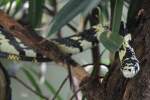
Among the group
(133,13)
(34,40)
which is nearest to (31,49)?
(34,40)

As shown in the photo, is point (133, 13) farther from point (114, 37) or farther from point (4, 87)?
point (4, 87)

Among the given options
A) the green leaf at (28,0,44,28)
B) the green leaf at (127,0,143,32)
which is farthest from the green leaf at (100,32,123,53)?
the green leaf at (28,0,44,28)

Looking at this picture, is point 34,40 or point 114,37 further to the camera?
point 34,40

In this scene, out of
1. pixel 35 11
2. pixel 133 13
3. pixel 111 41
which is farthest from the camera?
pixel 35 11

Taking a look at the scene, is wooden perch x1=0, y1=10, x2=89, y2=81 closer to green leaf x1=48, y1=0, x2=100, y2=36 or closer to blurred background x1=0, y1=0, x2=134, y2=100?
blurred background x1=0, y1=0, x2=134, y2=100

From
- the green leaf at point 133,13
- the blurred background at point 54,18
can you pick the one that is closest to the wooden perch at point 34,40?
the blurred background at point 54,18

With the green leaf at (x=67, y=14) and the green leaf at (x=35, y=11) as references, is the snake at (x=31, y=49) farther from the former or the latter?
the green leaf at (x=67, y=14)
